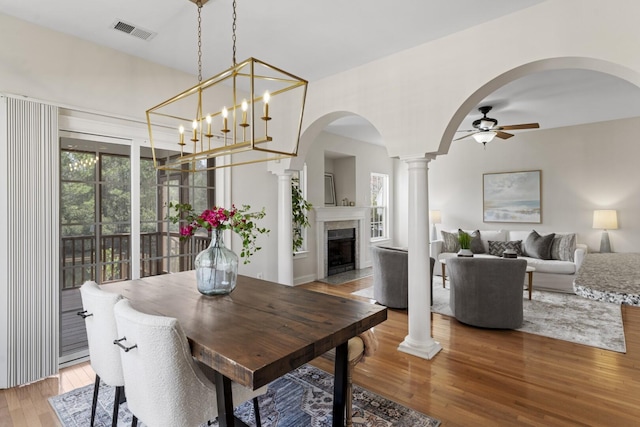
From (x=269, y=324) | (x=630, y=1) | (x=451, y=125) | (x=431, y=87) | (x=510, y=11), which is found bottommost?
(x=269, y=324)

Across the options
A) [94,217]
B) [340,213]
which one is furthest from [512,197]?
[94,217]

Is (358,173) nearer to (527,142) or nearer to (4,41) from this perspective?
(527,142)

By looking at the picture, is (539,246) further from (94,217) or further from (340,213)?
(94,217)

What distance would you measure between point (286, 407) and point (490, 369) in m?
1.73

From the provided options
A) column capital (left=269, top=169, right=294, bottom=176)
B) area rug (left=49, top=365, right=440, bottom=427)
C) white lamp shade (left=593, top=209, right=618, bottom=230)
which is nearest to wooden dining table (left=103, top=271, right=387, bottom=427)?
area rug (left=49, top=365, right=440, bottom=427)

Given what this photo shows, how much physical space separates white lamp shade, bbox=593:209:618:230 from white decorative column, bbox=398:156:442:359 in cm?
429

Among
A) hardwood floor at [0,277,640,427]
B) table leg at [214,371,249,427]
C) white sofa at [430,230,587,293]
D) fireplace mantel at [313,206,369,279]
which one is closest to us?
table leg at [214,371,249,427]

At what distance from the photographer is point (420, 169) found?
10.0 ft

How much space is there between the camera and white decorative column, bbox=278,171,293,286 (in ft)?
14.3

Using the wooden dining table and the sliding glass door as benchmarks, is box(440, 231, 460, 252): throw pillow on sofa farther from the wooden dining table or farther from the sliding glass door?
the wooden dining table

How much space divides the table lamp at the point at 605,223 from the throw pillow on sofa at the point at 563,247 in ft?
1.36

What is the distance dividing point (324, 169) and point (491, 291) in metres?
4.08

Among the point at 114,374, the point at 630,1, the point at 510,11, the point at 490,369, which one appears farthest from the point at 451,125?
the point at 114,374

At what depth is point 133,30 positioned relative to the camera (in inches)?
111
